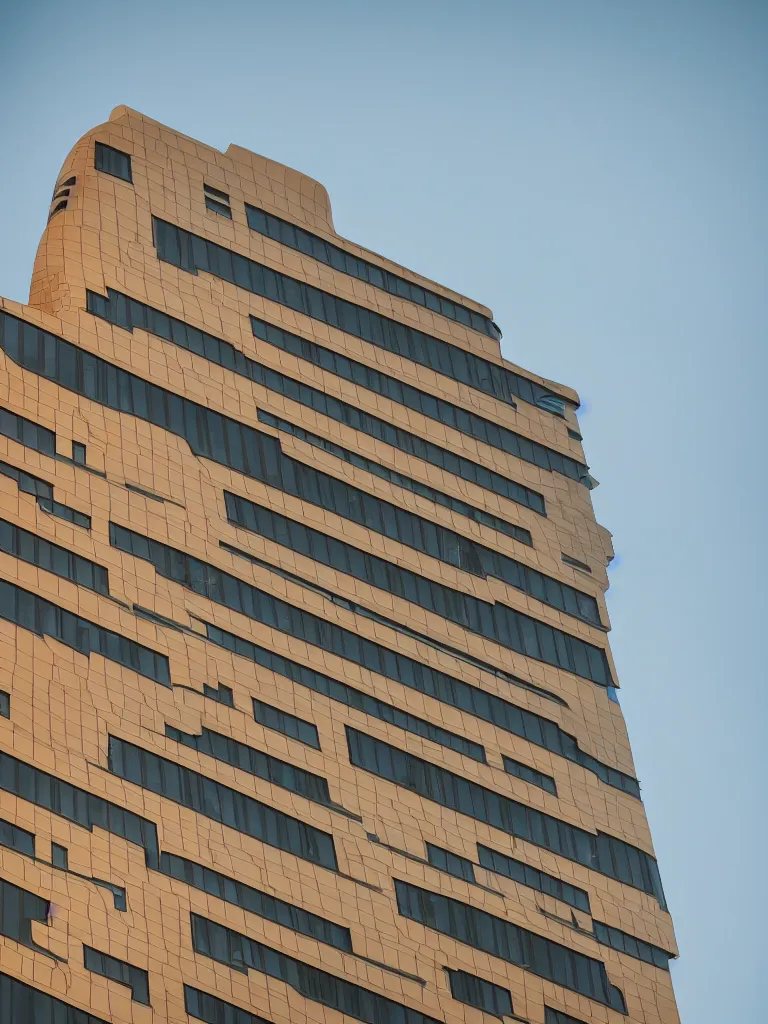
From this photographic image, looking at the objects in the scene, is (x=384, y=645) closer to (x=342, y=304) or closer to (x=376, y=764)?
(x=376, y=764)

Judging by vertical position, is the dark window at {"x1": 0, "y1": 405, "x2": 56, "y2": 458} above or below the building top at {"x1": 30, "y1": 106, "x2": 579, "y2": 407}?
below

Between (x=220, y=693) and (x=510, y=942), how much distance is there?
66.9 ft

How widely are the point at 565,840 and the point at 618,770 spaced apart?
265 inches

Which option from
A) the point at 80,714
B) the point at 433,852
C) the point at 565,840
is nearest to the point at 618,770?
the point at 565,840

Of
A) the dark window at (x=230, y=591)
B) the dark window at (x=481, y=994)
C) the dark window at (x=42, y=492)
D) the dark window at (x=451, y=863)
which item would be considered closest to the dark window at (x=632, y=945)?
the dark window at (x=481, y=994)

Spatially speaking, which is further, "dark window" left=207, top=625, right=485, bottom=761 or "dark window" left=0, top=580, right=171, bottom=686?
"dark window" left=207, top=625, right=485, bottom=761

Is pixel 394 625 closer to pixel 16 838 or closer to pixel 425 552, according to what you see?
pixel 425 552

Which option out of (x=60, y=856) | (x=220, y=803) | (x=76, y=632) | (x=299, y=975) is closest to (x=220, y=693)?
(x=220, y=803)

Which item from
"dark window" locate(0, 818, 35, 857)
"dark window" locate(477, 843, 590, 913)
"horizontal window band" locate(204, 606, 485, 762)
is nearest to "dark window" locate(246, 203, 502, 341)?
"horizontal window band" locate(204, 606, 485, 762)

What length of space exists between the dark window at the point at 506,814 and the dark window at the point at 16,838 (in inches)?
758

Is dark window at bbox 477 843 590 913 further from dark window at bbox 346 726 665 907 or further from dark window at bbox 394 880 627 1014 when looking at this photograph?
dark window at bbox 394 880 627 1014

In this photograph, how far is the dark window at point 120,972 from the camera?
108 m

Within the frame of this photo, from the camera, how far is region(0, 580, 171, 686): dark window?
11438 cm

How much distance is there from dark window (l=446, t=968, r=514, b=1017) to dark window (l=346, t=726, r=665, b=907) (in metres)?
8.73
